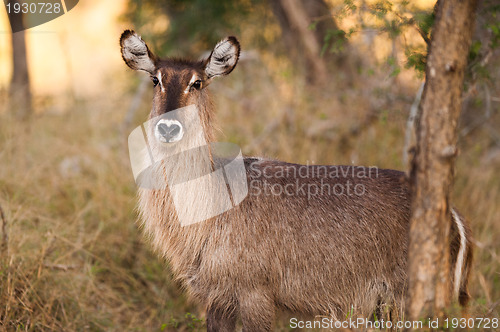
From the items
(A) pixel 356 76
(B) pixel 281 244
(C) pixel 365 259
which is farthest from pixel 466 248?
A: (A) pixel 356 76

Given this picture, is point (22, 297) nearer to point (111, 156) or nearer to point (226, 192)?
point (226, 192)

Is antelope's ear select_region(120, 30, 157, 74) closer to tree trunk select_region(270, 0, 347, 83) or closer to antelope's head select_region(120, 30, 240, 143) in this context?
antelope's head select_region(120, 30, 240, 143)

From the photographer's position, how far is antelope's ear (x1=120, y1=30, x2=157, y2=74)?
11.6ft

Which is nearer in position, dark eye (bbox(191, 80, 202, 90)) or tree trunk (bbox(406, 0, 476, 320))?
tree trunk (bbox(406, 0, 476, 320))

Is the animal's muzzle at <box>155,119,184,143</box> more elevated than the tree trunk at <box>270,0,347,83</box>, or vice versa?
the tree trunk at <box>270,0,347,83</box>

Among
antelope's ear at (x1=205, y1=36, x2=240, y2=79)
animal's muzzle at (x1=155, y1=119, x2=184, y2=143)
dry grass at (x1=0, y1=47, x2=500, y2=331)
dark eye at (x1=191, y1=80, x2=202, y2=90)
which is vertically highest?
antelope's ear at (x1=205, y1=36, x2=240, y2=79)

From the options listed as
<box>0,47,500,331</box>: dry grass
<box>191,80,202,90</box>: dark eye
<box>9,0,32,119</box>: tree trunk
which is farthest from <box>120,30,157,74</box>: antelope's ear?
<box>9,0,32,119</box>: tree trunk

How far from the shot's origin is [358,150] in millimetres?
6598

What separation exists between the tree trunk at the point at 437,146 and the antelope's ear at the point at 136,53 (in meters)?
1.94

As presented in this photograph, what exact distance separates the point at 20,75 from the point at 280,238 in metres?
7.64

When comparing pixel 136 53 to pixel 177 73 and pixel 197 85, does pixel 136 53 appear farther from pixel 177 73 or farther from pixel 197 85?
pixel 197 85

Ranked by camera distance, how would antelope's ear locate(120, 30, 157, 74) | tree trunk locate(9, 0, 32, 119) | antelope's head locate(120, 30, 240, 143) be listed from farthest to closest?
tree trunk locate(9, 0, 32, 119) < antelope's ear locate(120, 30, 157, 74) < antelope's head locate(120, 30, 240, 143)

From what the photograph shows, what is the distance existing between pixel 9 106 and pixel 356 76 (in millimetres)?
5155

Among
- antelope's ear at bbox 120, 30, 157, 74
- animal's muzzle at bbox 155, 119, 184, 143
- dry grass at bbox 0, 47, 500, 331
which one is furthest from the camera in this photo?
dry grass at bbox 0, 47, 500, 331
